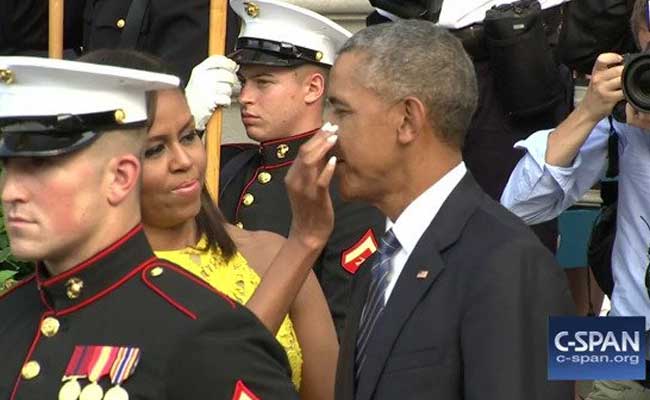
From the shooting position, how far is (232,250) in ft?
14.5

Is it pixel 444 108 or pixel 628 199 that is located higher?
pixel 444 108

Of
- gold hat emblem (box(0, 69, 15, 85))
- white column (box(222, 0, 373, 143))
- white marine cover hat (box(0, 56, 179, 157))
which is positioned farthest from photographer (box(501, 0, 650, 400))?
white column (box(222, 0, 373, 143))

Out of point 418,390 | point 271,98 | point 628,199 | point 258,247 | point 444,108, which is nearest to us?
point 418,390

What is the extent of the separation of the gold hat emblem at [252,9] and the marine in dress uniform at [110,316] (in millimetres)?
2355

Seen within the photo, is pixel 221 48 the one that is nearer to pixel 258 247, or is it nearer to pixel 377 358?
pixel 258 247

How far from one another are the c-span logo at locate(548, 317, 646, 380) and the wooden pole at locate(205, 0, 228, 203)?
138cm

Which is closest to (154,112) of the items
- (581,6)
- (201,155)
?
(201,155)

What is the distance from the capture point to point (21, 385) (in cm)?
324

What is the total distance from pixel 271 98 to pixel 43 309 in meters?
2.34

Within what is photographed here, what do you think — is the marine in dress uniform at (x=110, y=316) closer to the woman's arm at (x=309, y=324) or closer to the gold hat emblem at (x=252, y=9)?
the woman's arm at (x=309, y=324)

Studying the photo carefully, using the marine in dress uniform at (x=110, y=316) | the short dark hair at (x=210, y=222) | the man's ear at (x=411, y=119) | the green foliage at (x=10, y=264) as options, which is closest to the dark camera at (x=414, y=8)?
the green foliage at (x=10, y=264)

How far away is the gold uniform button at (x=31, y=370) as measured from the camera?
3238 mm

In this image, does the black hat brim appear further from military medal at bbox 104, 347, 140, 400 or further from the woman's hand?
military medal at bbox 104, 347, 140, 400

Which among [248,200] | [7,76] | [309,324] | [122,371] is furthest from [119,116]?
[248,200]
